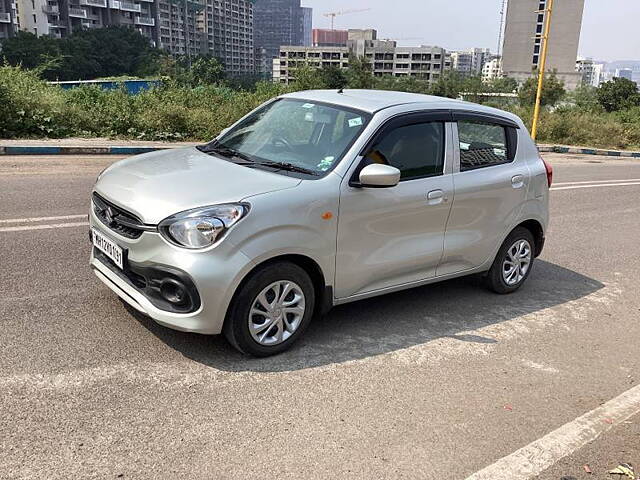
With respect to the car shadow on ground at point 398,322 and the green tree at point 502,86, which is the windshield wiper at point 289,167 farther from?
the green tree at point 502,86

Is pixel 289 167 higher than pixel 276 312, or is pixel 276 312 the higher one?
pixel 289 167

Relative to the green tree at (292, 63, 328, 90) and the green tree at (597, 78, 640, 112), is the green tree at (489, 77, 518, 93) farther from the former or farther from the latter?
the green tree at (292, 63, 328, 90)

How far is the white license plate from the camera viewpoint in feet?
12.8

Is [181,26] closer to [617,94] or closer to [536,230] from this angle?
[617,94]

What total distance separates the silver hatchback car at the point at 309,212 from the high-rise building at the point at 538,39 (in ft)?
466

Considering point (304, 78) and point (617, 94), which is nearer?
point (304, 78)

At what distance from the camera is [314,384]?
3.77m

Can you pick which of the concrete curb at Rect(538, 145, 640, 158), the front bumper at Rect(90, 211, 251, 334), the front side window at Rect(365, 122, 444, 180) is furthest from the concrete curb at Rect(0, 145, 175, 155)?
the concrete curb at Rect(538, 145, 640, 158)

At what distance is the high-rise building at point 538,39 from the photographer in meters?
136

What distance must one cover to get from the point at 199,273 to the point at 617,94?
252 feet

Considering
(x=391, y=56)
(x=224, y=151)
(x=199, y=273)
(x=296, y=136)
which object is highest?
(x=391, y=56)

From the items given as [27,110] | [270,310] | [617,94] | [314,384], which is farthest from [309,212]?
[617,94]

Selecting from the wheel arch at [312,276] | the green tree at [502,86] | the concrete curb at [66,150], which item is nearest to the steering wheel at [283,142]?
the wheel arch at [312,276]

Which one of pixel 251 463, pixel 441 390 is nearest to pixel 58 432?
pixel 251 463
